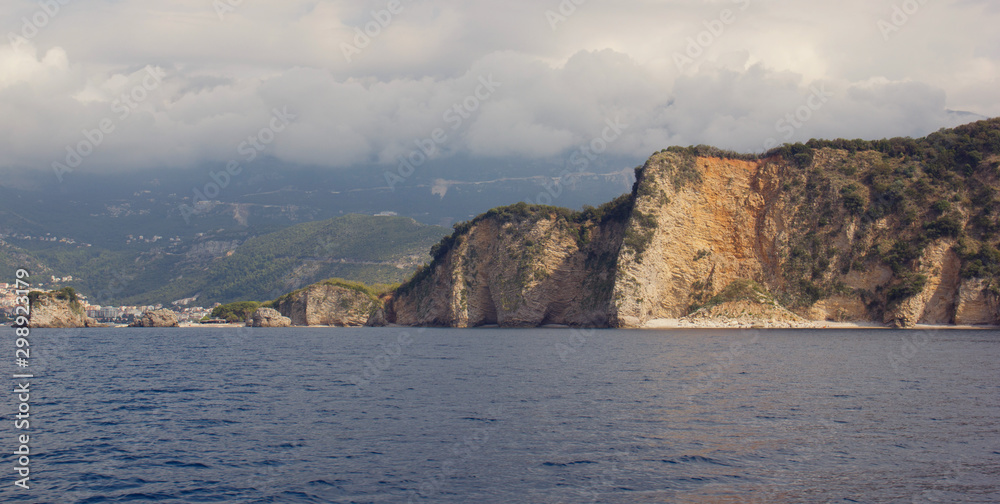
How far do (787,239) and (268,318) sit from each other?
99.3 metres

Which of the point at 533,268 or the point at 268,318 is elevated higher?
the point at 533,268

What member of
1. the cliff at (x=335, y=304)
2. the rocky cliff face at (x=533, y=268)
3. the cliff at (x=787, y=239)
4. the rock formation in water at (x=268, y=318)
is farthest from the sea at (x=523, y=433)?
the cliff at (x=335, y=304)

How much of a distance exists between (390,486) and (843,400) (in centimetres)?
2215

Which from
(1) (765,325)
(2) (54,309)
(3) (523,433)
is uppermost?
(3) (523,433)

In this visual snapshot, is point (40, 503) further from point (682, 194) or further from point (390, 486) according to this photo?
point (682, 194)

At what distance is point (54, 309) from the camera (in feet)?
436

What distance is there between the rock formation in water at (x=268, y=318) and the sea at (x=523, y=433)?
9197cm

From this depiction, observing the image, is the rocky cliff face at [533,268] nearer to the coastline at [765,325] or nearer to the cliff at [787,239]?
the cliff at [787,239]

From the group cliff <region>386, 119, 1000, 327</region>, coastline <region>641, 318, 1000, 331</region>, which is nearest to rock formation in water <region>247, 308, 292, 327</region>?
cliff <region>386, 119, 1000, 327</region>

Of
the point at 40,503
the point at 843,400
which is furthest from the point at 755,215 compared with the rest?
the point at 40,503

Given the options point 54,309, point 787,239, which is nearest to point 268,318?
point 54,309

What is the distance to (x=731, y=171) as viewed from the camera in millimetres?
99562

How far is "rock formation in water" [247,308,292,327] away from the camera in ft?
447

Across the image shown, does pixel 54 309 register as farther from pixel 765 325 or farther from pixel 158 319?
pixel 765 325
